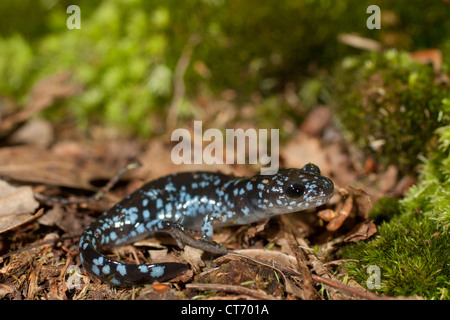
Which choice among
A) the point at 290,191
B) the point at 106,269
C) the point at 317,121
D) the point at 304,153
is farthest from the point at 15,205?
the point at 317,121

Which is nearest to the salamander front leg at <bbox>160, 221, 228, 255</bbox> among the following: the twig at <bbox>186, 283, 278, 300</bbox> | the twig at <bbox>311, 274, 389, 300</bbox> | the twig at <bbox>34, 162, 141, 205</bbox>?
the twig at <bbox>186, 283, 278, 300</bbox>

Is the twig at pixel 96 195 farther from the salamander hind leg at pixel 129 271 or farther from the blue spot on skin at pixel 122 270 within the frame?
the blue spot on skin at pixel 122 270

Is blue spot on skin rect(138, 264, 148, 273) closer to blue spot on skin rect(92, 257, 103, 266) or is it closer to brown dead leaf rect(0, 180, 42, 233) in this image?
blue spot on skin rect(92, 257, 103, 266)

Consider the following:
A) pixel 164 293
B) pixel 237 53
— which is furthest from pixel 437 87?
pixel 164 293

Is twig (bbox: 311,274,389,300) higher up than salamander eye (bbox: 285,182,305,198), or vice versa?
salamander eye (bbox: 285,182,305,198)

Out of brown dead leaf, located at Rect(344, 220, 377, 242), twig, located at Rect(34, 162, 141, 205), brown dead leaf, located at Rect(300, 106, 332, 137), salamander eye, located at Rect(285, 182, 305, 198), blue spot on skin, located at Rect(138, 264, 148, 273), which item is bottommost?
blue spot on skin, located at Rect(138, 264, 148, 273)

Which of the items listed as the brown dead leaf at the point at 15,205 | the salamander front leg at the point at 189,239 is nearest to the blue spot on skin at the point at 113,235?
the salamander front leg at the point at 189,239

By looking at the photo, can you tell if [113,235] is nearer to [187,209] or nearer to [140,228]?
[140,228]
